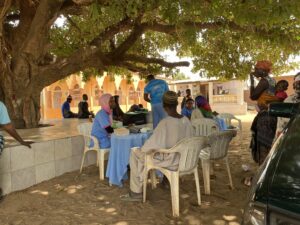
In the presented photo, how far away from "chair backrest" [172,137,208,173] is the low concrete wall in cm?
281

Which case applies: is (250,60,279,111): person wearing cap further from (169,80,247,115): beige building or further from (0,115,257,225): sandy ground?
(169,80,247,115): beige building

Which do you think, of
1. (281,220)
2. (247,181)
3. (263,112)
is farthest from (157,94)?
(281,220)

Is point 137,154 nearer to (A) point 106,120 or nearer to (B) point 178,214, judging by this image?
(B) point 178,214

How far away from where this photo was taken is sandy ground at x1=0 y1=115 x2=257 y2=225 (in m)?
4.45

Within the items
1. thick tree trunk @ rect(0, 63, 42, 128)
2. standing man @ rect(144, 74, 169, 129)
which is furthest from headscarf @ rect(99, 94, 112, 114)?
thick tree trunk @ rect(0, 63, 42, 128)

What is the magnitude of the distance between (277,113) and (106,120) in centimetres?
418

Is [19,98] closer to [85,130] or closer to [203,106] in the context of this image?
[85,130]

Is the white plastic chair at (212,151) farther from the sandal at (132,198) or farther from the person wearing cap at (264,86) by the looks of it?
the sandal at (132,198)

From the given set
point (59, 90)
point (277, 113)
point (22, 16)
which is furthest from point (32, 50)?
point (59, 90)

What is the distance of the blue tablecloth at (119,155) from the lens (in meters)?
5.84

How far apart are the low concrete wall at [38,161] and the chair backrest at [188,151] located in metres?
2.81

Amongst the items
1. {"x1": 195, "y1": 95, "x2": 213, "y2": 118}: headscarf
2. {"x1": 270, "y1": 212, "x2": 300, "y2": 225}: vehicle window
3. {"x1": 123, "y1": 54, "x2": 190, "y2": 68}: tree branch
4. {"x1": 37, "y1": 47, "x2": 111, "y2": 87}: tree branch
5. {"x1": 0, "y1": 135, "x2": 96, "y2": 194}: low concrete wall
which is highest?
{"x1": 123, "y1": 54, "x2": 190, "y2": 68}: tree branch

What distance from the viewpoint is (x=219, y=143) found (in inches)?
214

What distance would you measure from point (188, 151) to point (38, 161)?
299 centimetres
